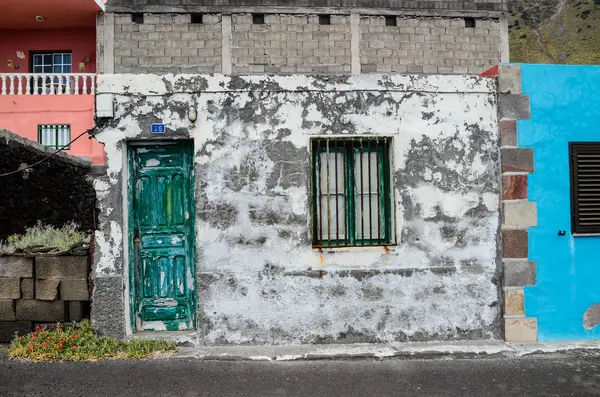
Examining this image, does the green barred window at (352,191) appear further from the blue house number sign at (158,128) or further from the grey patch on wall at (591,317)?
the grey patch on wall at (591,317)

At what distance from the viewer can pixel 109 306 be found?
190 inches

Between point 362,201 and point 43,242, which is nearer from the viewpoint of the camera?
point 362,201

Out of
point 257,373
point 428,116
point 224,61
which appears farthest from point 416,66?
point 257,373

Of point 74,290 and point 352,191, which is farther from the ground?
point 352,191

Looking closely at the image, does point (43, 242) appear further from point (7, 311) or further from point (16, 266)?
point (7, 311)

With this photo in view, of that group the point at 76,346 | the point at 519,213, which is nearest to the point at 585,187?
the point at 519,213

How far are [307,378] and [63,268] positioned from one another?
9.15 feet

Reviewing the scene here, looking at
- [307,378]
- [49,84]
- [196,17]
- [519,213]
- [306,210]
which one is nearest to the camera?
[307,378]

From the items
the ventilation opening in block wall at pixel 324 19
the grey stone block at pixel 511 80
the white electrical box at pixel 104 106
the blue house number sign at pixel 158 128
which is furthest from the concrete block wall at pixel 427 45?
the white electrical box at pixel 104 106

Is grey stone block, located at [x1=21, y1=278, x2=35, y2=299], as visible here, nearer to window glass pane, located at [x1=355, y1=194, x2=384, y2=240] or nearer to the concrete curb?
the concrete curb

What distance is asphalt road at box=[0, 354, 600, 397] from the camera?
3908 millimetres

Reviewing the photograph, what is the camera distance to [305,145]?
504cm

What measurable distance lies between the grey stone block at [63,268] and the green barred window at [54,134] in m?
10.9

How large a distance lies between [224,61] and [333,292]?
1143 centimetres
